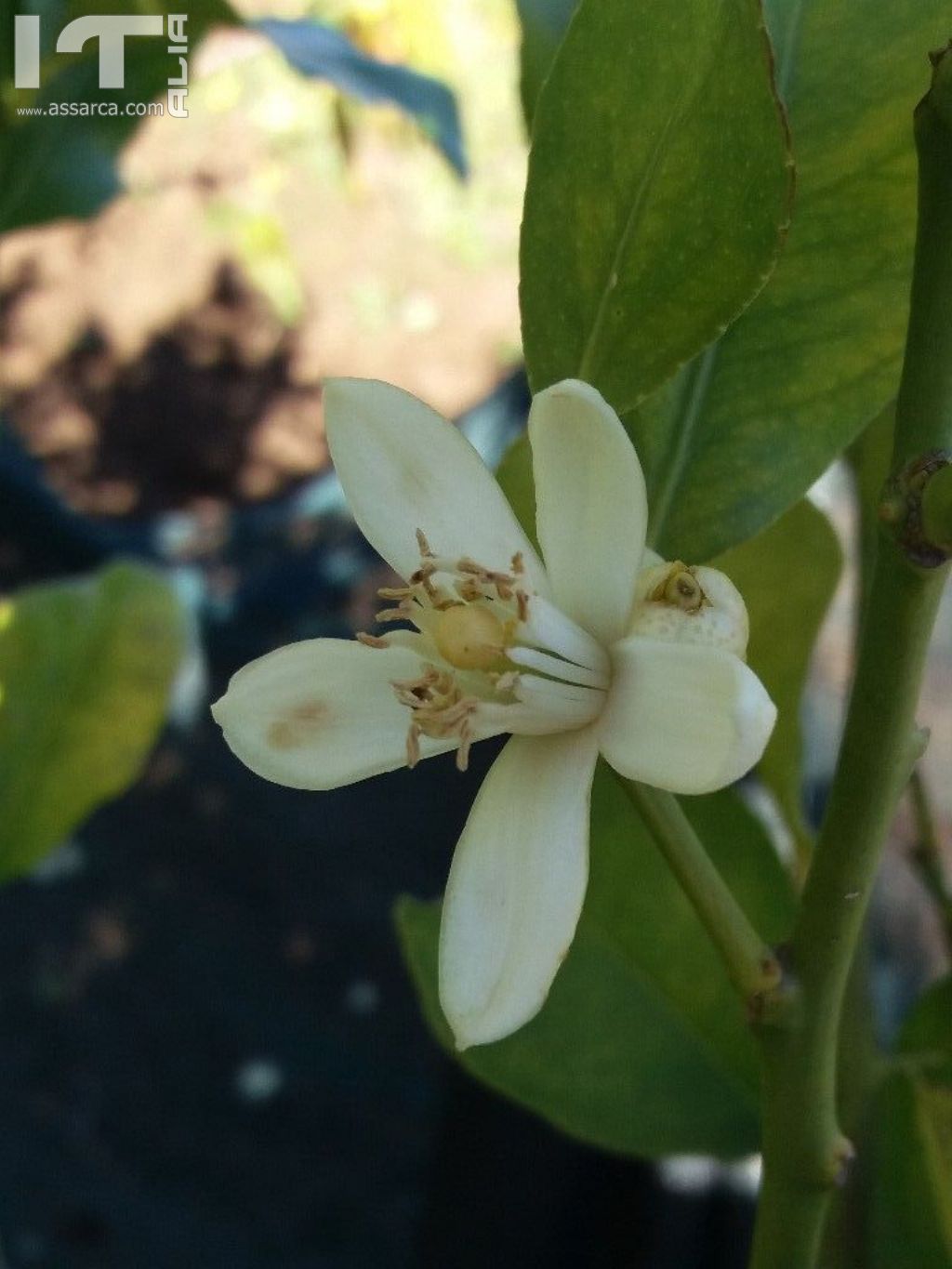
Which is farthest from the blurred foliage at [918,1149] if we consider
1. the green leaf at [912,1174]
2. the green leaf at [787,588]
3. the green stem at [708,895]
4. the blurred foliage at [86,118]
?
the blurred foliage at [86,118]

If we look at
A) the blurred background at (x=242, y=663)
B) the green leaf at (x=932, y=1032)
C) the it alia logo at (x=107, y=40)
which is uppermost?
the it alia logo at (x=107, y=40)

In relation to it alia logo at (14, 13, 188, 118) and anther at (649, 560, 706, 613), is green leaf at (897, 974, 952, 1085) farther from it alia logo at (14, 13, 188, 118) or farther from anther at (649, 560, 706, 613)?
it alia logo at (14, 13, 188, 118)

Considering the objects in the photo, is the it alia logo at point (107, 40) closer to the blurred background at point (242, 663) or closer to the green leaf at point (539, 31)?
the blurred background at point (242, 663)

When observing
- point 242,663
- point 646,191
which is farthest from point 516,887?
point 242,663

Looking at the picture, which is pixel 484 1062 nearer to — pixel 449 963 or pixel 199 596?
pixel 449 963

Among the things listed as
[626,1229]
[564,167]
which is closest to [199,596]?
[626,1229]

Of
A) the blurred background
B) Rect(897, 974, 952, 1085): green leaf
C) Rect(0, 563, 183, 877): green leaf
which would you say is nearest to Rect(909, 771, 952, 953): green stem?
Rect(897, 974, 952, 1085): green leaf

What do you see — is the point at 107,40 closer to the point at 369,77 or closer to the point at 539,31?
the point at 369,77
